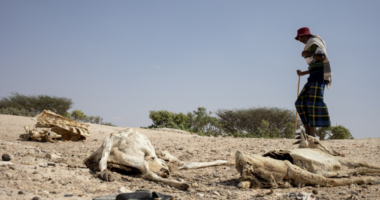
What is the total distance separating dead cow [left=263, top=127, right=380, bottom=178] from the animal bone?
19.0ft

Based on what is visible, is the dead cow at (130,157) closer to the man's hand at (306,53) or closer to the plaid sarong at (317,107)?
the plaid sarong at (317,107)

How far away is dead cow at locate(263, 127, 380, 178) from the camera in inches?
151

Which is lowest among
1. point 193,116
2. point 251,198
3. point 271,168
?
point 251,198

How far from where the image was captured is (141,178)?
12.7 ft

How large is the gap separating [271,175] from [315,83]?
3.29m

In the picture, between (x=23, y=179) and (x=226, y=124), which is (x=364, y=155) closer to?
(x=23, y=179)

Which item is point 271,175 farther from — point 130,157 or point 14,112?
point 14,112

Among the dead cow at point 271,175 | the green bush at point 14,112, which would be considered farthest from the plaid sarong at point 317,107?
the green bush at point 14,112

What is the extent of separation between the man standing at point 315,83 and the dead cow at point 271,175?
8.39 ft

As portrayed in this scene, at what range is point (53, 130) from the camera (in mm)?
7820

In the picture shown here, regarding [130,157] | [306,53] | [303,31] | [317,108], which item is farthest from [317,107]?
[130,157]

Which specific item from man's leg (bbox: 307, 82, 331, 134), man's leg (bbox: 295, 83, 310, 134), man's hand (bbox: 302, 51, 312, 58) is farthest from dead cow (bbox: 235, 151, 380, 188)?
man's hand (bbox: 302, 51, 312, 58)

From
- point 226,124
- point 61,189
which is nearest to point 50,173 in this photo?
point 61,189

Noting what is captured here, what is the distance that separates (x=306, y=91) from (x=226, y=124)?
1342 centimetres
